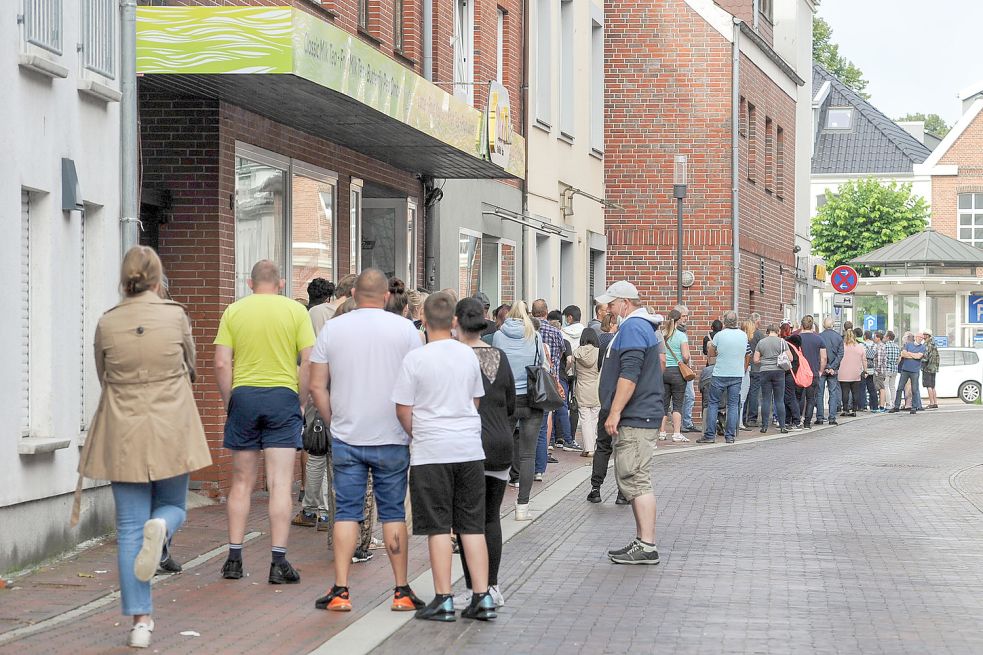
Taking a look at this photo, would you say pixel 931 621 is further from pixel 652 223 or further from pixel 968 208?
pixel 968 208

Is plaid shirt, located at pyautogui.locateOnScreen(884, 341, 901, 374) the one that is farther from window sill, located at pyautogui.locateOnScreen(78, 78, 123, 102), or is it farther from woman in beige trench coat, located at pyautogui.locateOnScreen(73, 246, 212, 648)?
woman in beige trench coat, located at pyautogui.locateOnScreen(73, 246, 212, 648)

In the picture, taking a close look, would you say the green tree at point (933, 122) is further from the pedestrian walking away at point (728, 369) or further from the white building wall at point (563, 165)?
the pedestrian walking away at point (728, 369)

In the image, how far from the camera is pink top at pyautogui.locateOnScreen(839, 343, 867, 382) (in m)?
32.1

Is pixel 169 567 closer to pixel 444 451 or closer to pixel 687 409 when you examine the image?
pixel 444 451

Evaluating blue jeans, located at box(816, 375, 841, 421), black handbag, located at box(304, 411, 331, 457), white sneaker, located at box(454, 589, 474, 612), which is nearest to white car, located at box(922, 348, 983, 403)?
blue jeans, located at box(816, 375, 841, 421)

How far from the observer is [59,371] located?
430 inches

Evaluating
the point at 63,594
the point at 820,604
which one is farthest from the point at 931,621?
the point at 63,594

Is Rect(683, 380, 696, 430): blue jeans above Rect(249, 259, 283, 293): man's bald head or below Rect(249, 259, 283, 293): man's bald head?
below

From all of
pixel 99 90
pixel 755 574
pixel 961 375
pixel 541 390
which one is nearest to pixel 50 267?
pixel 99 90

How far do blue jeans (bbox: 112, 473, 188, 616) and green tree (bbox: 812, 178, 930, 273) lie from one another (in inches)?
2263

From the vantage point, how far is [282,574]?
378 inches

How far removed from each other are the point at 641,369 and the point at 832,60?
74.5 m

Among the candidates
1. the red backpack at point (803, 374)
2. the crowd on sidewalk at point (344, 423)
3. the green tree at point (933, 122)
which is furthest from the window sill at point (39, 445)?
the green tree at point (933, 122)

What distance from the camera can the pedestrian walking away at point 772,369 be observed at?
2562 centimetres
